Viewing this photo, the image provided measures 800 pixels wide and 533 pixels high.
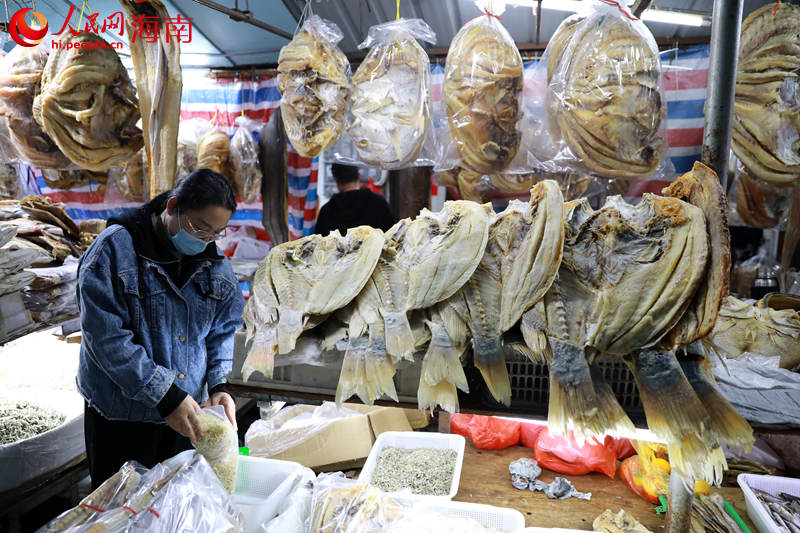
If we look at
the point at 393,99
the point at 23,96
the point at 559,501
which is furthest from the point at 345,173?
the point at 559,501

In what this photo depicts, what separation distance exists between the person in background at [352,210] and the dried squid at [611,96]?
1.51 meters

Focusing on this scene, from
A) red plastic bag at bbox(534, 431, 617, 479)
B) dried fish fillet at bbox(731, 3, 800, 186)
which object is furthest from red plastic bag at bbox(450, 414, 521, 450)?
dried fish fillet at bbox(731, 3, 800, 186)

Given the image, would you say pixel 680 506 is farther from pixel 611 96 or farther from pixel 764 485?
pixel 611 96

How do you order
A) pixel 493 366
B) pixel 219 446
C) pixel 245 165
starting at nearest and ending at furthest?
pixel 493 366 → pixel 219 446 → pixel 245 165

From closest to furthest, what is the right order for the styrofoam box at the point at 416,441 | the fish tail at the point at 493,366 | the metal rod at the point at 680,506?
the fish tail at the point at 493,366 < the metal rod at the point at 680,506 < the styrofoam box at the point at 416,441

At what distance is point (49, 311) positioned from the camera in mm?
2434

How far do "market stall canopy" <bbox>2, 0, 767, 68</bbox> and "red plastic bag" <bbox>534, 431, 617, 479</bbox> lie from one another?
9.33 feet

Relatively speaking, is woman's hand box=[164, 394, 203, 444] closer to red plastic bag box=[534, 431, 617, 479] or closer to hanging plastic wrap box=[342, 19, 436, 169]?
hanging plastic wrap box=[342, 19, 436, 169]

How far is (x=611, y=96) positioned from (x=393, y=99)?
1102mm

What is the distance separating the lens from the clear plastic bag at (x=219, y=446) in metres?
1.74

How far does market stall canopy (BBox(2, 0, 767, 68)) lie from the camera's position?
12.3 feet

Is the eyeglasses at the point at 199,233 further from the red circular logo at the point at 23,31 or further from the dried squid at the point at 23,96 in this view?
the red circular logo at the point at 23,31

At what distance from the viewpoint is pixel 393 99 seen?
260 centimetres

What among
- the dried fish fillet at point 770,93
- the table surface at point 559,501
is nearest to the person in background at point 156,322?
the table surface at point 559,501
